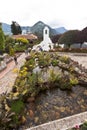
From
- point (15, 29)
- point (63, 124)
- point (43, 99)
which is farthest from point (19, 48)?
point (63, 124)

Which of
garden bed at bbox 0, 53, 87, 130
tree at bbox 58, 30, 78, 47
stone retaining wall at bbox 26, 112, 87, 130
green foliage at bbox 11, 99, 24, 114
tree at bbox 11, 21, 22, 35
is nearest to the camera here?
stone retaining wall at bbox 26, 112, 87, 130

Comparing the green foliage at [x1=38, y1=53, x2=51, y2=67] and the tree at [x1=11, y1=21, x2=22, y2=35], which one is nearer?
the green foliage at [x1=38, y1=53, x2=51, y2=67]

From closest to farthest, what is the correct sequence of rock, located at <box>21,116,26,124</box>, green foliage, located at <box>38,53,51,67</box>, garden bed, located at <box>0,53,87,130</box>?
rock, located at <box>21,116,26,124</box>
garden bed, located at <box>0,53,87,130</box>
green foliage, located at <box>38,53,51,67</box>

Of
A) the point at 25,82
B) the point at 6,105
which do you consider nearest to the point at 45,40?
the point at 25,82

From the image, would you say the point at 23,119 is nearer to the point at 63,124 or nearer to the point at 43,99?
the point at 63,124

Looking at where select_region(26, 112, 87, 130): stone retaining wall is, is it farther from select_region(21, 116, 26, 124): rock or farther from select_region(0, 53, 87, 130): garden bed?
select_region(21, 116, 26, 124): rock

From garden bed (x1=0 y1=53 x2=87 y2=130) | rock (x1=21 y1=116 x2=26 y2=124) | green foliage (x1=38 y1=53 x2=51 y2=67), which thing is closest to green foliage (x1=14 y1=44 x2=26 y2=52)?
green foliage (x1=38 y1=53 x2=51 y2=67)

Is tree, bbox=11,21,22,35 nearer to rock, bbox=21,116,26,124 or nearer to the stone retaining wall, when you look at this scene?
rock, bbox=21,116,26,124

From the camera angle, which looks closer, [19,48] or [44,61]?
[44,61]

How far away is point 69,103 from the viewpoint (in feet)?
45.0

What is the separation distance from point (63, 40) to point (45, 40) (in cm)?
348

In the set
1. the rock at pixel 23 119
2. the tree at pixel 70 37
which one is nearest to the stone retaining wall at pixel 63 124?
the rock at pixel 23 119

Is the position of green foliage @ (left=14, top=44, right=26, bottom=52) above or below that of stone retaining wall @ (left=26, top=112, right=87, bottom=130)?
below

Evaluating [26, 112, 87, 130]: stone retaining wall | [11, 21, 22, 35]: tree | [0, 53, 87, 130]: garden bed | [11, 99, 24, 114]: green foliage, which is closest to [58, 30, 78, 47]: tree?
[0, 53, 87, 130]: garden bed
